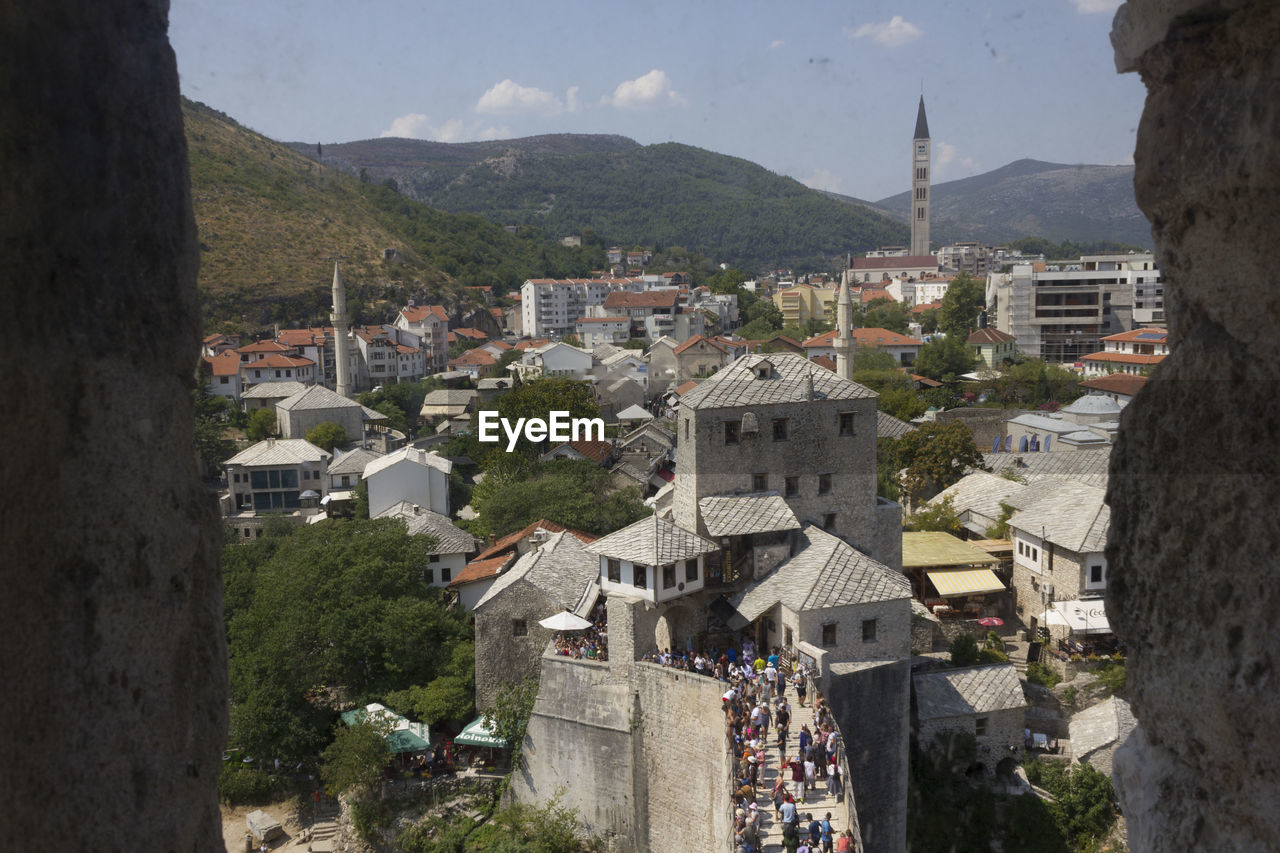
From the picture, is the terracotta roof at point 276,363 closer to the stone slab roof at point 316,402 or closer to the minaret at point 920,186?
the stone slab roof at point 316,402

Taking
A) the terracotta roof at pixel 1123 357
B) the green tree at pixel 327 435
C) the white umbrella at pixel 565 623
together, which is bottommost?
the white umbrella at pixel 565 623

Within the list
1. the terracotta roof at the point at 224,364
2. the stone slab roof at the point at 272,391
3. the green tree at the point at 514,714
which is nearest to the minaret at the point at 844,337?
the green tree at the point at 514,714

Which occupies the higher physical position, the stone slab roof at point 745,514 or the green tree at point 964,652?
the stone slab roof at point 745,514

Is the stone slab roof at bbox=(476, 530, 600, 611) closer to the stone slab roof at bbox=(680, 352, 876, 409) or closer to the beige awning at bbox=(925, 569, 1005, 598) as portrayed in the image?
the stone slab roof at bbox=(680, 352, 876, 409)

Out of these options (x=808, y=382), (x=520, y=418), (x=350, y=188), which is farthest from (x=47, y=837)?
(x=350, y=188)

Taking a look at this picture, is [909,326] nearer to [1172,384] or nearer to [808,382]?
[808,382]
